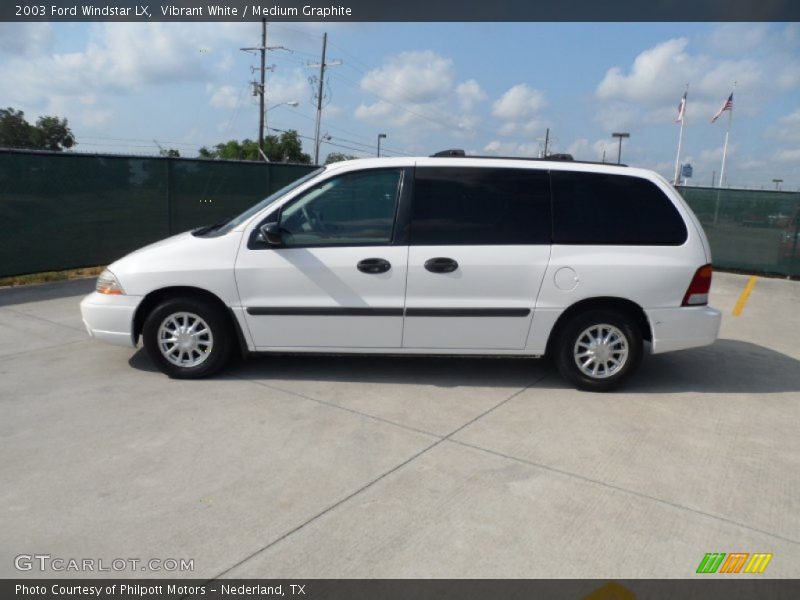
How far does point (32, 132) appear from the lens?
4947 centimetres

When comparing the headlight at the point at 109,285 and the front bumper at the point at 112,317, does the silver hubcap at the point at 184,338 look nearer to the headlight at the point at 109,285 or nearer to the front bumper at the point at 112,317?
the front bumper at the point at 112,317

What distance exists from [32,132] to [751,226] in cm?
5224

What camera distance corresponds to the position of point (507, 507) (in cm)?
343

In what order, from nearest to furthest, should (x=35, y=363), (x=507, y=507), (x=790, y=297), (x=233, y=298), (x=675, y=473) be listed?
(x=507, y=507) < (x=675, y=473) < (x=233, y=298) < (x=35, y=363) < (x=790, y=297)

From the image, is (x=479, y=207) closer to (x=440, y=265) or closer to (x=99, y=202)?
(x=440, y=265)

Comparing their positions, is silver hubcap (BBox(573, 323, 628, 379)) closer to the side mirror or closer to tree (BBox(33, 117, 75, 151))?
the side mirror

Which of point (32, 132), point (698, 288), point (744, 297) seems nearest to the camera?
point (698, 288)

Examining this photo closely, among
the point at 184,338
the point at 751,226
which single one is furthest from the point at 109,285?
the point at 751,226

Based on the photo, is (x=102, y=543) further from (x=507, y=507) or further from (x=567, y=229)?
(x=567, y=229)

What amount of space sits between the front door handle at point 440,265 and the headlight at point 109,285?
99.0 inches

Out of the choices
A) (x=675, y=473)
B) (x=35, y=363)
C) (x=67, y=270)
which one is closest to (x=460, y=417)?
(x=675, y=473)

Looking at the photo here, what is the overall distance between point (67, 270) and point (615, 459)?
909cm

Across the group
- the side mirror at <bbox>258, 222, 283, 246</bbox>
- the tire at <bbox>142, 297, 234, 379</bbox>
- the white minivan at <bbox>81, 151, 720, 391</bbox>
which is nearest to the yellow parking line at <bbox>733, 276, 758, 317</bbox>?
the white minivan at <bbox>81, 151, 720, 391</bbox>

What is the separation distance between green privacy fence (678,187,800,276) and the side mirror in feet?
38.5
